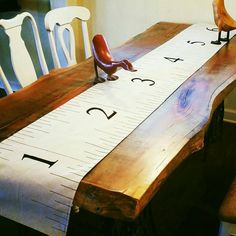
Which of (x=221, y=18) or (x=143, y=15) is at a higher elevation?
(x=221, y=18)

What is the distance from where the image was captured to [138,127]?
1.25 m

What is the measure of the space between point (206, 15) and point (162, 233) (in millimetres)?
1615

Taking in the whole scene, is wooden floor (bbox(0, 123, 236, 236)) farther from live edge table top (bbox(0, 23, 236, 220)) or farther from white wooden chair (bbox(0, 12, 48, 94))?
white wooden chair (bbox(0, 12, 48, 94))

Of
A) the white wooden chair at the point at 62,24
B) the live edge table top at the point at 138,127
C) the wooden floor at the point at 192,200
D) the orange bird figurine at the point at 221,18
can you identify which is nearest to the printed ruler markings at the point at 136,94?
the live edge table top at the point at 138,127

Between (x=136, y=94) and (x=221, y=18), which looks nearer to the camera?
(x=136, y=94)

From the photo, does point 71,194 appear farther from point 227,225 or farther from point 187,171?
point 187,171

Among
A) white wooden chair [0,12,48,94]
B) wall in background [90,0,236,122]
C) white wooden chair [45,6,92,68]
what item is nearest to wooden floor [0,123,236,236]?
wall in background [90,0,236,122]

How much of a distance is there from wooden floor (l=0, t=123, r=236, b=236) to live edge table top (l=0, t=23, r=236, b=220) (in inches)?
16.6

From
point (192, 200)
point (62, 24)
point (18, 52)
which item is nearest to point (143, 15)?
point (62, 24)

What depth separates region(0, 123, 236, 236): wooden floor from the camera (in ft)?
6.15

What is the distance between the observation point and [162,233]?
1.87m

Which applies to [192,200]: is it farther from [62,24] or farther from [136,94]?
[62,24]

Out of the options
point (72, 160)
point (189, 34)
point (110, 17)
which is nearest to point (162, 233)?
point (72, 160)

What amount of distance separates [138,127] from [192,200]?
1.01 metres
